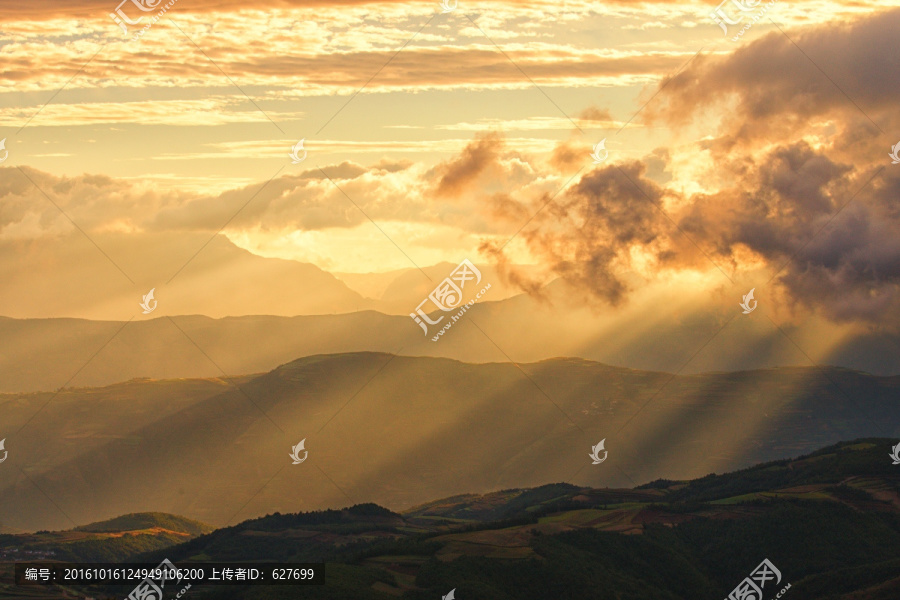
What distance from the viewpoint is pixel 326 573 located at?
192875 mm

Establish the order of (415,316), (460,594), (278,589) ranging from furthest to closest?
(460,594) < (278,589) < (415,316)

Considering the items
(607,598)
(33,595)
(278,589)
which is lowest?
(607,598)

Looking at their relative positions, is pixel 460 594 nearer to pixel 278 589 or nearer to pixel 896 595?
pixel 278 589

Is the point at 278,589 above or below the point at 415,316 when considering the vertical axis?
below

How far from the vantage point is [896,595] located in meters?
178

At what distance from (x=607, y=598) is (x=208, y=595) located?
250 feet

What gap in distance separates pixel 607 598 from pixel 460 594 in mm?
30577

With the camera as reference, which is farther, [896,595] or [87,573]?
[87,573]

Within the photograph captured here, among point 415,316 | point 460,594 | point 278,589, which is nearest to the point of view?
point 415,316

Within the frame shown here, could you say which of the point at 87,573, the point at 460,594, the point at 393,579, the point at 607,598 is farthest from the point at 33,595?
the point at 607,598

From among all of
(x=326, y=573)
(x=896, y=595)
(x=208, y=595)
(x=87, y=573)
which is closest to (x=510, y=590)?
(x=326, y=573)

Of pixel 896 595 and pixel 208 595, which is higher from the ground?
pixel 208 595

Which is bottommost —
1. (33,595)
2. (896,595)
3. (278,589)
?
(896,595)

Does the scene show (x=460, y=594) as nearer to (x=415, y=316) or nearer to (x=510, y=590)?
(x=510, y=590)
